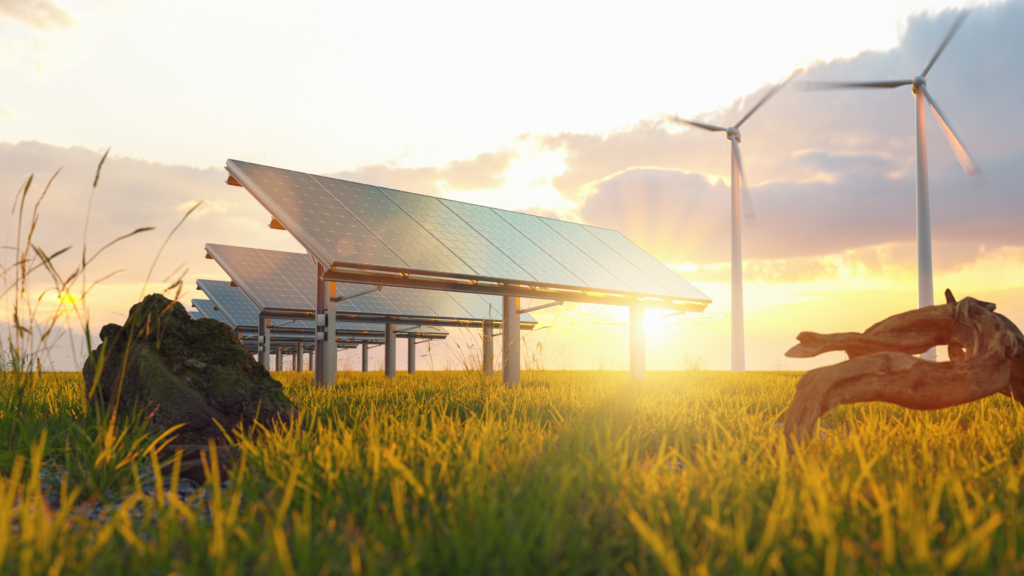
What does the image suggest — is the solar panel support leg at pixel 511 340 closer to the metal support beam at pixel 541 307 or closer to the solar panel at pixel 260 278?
the metal support beam at pixel 541 307

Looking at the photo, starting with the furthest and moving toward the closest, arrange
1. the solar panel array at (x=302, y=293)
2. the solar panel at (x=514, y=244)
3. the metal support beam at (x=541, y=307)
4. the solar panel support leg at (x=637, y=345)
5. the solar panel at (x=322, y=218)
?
1. the solar panel array at (x=302, y=293)
2. the solar panel support leg at (x=637, y=345)
3. the metal support beam at (x=541, y=307)
4. the solar panel at (x=514, y=244)
5. the solar panel at (x=322, y=218)

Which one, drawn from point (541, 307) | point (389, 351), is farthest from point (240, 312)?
point (541, 307)

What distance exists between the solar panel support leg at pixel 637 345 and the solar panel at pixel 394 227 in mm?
5104

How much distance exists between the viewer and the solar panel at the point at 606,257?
13235 millimetres

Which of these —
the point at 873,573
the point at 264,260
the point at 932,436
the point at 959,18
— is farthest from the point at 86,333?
the point at 959,18

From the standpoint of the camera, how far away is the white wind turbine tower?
17.2 metres

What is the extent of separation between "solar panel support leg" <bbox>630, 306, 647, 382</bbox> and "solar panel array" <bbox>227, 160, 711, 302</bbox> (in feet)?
2.45

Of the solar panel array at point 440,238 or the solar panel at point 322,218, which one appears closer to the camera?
the solar panel at point 322,218

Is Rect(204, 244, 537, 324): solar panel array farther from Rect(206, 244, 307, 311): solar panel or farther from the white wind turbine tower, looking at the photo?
the white wind turbine tower

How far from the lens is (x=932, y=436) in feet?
16.5

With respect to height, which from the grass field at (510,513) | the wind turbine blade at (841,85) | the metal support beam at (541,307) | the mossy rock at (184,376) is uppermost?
the wind turbine blade at (841,85)

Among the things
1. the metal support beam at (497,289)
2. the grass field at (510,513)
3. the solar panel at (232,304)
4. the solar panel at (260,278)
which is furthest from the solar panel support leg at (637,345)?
the solar panel at (232,304)

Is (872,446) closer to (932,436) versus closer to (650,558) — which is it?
(932,436)

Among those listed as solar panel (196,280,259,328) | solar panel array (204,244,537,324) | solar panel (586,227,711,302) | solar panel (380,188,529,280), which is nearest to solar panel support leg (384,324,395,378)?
solar panel array (204,244,537,324)
